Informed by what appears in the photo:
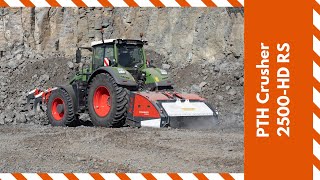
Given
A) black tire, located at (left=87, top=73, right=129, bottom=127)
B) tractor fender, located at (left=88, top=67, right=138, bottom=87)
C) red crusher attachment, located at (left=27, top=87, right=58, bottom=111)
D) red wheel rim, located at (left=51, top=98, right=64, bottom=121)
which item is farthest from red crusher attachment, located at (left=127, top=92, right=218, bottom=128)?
red crusher attachment, located at (left=27, top=87, right=58, bottom=111)

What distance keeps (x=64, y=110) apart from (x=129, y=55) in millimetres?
2063

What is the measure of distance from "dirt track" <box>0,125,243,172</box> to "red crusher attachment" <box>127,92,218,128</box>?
1.40 ft

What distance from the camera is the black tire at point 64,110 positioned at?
1200 cm

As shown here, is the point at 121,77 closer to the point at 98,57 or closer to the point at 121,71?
the point at 121,71

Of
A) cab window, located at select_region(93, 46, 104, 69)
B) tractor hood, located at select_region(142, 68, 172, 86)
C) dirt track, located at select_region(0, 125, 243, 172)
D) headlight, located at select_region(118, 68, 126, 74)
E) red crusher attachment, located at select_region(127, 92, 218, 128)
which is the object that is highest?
cab window, located at select_region(93, 46, 104, 69)

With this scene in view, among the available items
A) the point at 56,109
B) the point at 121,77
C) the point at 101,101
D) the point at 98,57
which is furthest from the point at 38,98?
the point at 121,77

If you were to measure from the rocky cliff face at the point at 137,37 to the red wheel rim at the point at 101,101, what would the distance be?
422 cm

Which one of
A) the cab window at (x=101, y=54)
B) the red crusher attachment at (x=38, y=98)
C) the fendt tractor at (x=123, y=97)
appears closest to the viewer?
the fendt tractor at (x=123, y=97)

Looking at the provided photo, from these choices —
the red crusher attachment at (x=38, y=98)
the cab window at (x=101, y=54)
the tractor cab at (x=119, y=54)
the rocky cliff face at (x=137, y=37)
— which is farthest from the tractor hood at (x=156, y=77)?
the rocky cliff face at (x=137, y=37)

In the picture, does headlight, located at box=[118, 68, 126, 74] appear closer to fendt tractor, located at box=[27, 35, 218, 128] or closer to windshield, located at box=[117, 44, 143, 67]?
fendt tractor, located at box=[27, 35, 218, 128]

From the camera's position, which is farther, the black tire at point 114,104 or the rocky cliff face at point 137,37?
the rocky cliff face at point 137,37

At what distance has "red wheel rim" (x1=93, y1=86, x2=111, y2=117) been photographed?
11.3 metres

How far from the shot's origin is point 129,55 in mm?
11773

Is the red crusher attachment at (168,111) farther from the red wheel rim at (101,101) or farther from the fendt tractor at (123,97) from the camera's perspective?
the red wheel rim at (101,101)
